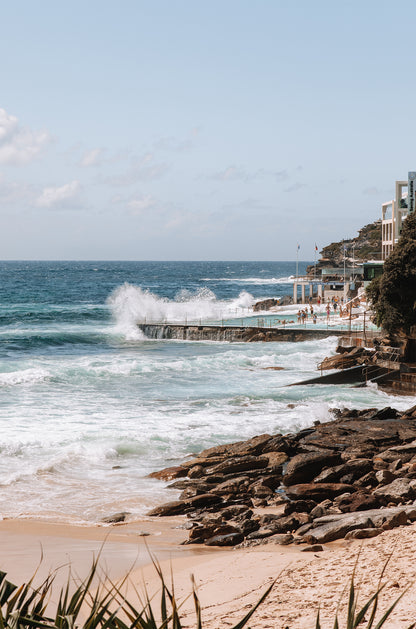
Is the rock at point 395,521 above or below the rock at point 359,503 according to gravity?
above

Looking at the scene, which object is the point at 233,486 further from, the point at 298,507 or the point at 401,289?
the point at 401,289

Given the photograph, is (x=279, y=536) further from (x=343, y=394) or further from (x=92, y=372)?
(x=92, y=372)

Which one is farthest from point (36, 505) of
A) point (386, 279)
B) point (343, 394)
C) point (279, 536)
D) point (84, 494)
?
point (386, 279)

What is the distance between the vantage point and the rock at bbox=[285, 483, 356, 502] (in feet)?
46.6

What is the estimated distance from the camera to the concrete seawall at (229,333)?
44344 mm

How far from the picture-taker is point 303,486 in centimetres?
1485

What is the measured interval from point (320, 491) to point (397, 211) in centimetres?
5018

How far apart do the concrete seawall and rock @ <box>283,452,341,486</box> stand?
26.9 m

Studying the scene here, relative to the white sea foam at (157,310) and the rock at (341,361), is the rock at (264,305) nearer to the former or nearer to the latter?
the white sea foam at (157,310)

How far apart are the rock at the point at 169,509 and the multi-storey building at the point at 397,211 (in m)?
42.4

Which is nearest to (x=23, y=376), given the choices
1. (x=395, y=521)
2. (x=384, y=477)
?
(x=384, y=477)

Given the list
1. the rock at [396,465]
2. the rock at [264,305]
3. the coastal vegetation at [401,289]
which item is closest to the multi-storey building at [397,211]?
the rock at [264,305]

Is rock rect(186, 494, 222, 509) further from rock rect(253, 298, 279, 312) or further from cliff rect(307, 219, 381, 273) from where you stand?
cliff rect(307, 219, 381, 273)

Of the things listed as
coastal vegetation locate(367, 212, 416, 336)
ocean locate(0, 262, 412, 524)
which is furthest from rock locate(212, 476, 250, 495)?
coastal vegetation locate(367, 212, 416, 336)
